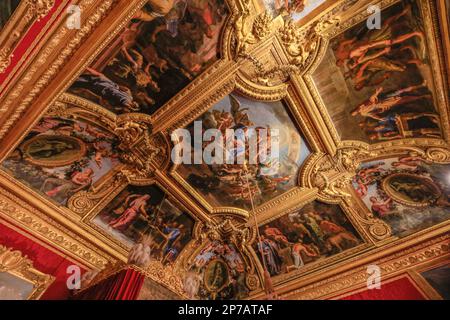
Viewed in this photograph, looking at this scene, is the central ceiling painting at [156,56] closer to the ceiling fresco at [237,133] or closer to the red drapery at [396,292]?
the ceiling fresco at [237,133]

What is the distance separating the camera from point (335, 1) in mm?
4738

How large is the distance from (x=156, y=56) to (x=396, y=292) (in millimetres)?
8282

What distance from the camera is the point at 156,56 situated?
531 cm

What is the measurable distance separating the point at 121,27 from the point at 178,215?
18.2 ft

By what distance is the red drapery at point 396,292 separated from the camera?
6.90m

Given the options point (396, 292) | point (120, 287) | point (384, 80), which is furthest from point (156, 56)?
point (396, 292)

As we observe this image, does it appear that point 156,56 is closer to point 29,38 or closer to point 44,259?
point 29,38

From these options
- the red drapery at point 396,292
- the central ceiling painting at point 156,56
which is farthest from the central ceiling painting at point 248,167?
the red drapery at point 396,292

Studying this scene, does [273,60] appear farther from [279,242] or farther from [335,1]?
[279,242]

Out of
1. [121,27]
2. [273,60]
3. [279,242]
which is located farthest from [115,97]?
[279,242]

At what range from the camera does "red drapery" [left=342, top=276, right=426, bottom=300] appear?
22.6ft
